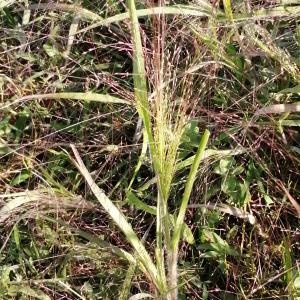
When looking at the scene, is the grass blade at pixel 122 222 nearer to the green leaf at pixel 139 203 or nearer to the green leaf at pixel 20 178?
the green leaf at pixel 139 203

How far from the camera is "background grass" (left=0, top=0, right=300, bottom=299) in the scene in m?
1.64

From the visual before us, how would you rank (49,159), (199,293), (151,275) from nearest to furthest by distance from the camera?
(151,275)
(199,293)
(49,159)

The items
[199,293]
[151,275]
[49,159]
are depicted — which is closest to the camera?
[151,275]

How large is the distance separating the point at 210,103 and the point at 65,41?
488 mm

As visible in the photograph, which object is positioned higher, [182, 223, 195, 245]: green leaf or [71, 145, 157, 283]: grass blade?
[71, 145, 157, 283]: grass blade

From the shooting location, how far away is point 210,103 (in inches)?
68.4

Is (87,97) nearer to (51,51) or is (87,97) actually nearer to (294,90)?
(51,51)

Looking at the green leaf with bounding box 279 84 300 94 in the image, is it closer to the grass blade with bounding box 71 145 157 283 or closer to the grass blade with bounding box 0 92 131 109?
the grass blade with bounding box 0 92 131 109

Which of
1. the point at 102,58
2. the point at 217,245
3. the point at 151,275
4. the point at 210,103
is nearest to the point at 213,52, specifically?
the point at 210,103

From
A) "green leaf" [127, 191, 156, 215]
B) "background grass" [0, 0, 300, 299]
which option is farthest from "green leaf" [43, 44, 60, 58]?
"green leaf" [127, 191, 156, 215]

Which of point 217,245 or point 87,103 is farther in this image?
point 87,103

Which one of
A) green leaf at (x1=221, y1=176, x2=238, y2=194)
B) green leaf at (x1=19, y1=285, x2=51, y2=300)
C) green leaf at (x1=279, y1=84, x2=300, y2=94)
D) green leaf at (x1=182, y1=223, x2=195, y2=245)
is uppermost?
green leaf at (x1=279, y1=84, x2=300, y2=94)

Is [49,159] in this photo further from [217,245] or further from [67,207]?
[217,245]

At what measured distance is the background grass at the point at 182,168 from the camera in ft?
5.38
